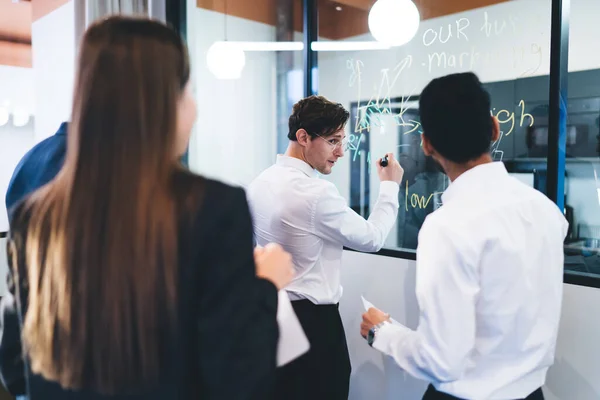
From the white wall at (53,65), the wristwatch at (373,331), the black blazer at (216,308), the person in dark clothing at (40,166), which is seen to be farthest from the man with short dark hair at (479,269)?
the white wall at (53,65)

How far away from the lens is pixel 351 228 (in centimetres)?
166

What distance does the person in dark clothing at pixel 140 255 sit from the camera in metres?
0.74

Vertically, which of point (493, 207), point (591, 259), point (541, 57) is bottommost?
point (591, 259)

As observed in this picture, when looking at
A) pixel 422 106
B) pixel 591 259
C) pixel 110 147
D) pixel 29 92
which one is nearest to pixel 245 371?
pixel 110 147

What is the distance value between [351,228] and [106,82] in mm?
1058

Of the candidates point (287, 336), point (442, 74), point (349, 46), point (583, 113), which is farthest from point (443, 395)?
point (583, 113)

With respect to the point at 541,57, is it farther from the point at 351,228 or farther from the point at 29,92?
the point at 29,92

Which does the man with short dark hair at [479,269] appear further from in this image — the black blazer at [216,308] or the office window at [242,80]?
the office window at [242,80]

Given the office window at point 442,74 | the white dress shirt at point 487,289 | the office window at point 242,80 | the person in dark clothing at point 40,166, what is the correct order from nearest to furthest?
the white dress shirt at point 487,289, the person in dark clothing at point 40,166, the office window at point 442,74, the office window at point 242,80

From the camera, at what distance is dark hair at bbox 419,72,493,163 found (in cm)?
107

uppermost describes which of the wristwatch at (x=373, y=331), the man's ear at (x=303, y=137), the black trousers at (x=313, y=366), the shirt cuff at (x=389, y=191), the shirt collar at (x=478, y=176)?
the man's ear at (x=303, y=137)

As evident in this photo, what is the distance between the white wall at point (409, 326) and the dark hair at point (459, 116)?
3.15 ft

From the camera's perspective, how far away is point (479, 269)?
1.04m

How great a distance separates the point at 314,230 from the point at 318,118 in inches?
16.0
